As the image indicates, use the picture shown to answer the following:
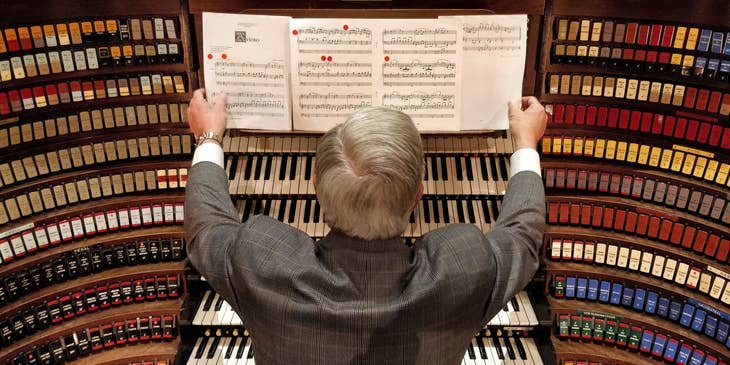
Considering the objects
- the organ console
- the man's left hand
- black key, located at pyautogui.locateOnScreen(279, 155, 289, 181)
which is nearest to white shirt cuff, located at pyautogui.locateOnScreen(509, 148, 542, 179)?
the man's left hand

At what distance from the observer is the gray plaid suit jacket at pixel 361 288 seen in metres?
1.56

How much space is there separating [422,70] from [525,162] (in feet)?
3.61

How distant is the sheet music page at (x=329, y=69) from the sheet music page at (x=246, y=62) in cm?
6

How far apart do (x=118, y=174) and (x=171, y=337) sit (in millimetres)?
1076

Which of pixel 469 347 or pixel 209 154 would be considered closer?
pixel 209 154

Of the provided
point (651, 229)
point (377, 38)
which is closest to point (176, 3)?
point (377, 38)

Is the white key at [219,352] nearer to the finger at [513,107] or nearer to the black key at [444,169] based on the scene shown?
the black key at [444,169]

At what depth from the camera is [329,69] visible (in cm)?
303

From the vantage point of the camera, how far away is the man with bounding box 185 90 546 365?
1.55 metres

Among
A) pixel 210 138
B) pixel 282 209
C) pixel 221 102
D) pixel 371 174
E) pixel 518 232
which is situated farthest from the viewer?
pixel 282 209

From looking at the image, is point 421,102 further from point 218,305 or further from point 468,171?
point 218,305

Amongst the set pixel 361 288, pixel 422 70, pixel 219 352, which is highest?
pixel 422 70

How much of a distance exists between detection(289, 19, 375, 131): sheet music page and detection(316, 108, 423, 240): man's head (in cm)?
144

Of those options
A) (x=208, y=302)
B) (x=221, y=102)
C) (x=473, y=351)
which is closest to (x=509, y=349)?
(x=473, y=351)
